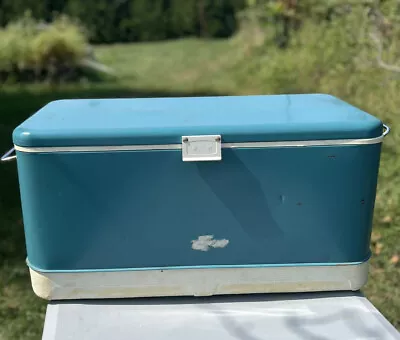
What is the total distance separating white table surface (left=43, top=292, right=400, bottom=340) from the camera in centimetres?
144

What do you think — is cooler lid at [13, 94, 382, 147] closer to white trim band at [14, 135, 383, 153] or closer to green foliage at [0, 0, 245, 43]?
white trim band at [14, 135, 383, 153]

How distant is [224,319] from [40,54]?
6.71 metres

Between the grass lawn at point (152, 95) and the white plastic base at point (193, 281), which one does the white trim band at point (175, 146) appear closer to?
the white plastic base at point (193, 281)

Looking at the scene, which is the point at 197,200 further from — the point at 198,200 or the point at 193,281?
the point at 193,281

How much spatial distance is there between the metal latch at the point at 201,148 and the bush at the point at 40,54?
660 cm

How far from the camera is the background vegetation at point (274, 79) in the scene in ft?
8.80

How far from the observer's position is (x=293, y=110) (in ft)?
5.23

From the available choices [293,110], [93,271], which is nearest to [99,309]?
[93,271]

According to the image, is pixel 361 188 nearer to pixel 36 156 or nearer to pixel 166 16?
pixel 36 156

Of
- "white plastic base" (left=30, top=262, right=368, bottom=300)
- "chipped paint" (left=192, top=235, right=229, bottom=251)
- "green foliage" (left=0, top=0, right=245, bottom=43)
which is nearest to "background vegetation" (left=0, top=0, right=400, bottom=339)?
"white plastic base" (left=30, top=262, right=368, bottom=300)

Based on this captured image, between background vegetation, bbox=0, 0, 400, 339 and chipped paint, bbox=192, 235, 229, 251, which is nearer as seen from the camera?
chipped paint, bbox=192, 235, 229, 251

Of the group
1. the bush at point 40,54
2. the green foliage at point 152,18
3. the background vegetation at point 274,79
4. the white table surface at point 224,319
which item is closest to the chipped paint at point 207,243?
the white table surface at point 224,319

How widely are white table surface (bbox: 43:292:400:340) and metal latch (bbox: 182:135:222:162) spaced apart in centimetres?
46

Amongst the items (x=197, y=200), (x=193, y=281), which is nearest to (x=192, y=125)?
(x=197, y=200)
